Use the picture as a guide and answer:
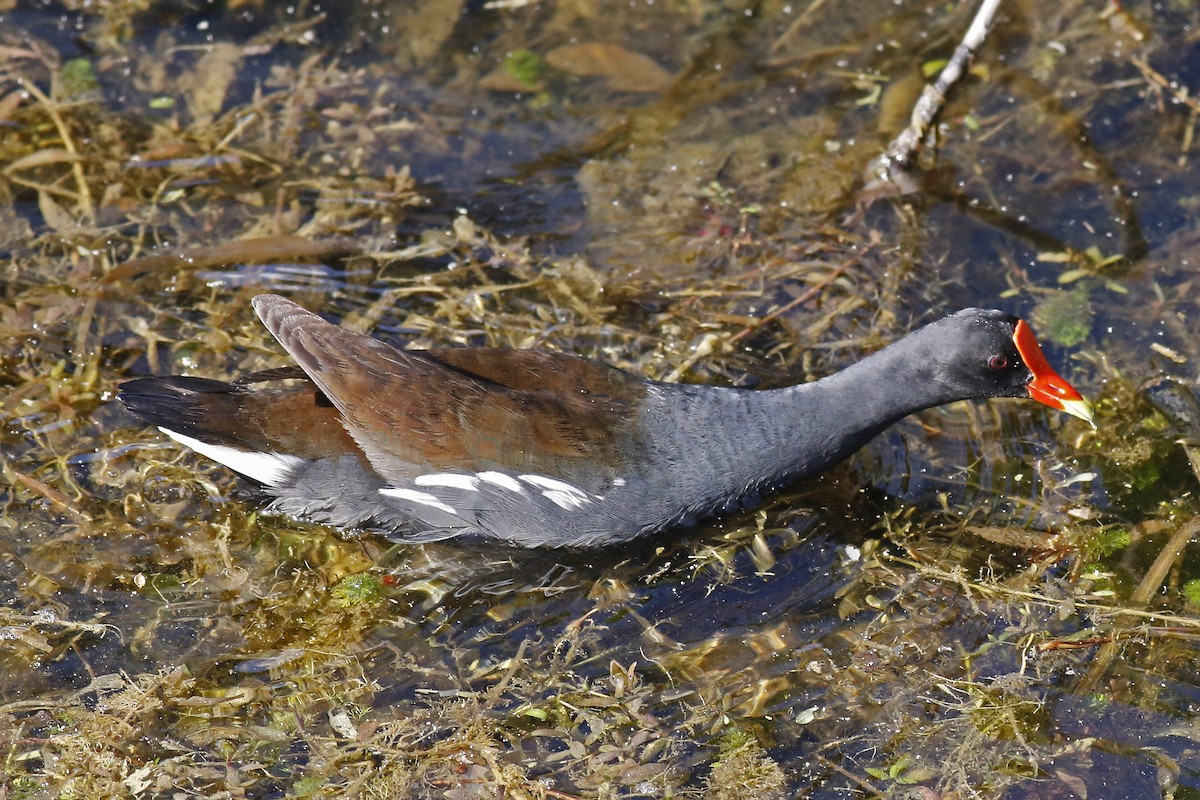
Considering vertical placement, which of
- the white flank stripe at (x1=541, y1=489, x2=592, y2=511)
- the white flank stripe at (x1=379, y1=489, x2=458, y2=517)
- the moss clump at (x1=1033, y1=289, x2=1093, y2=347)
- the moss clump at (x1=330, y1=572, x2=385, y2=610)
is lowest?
the moss clump at (x1=330, y1=572, x2=385, y2=610)

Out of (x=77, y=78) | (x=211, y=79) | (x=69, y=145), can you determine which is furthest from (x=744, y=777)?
(x=77, y=78)

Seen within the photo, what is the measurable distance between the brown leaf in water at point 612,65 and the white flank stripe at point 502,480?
2.55 metres

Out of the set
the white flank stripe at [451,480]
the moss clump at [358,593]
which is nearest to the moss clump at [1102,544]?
the white flank stripe at [451,480]

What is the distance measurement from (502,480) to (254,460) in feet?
2.62

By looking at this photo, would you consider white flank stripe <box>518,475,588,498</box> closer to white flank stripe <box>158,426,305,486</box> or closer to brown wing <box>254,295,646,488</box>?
brown wing <box>254,295,646,488</box>

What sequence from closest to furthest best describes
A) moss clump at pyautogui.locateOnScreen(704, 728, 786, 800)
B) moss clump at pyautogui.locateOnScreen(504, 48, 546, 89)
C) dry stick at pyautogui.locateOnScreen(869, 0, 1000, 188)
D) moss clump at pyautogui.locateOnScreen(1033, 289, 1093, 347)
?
moss clump at pyautogui.locateOnScreen(704, 728, 786, 800)
moss clump at pyautogui.locateOnScreen(1033, 289, 1093, 347)
dry stick at pyautogui.locateOnScreen(869, 0, 1000, 188)
moss clump at pyautogui.locateOnScreen(504, 48, 546, 89)

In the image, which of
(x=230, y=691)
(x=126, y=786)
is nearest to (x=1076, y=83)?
(x=230, y=691)

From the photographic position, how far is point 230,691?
3426 millimetres

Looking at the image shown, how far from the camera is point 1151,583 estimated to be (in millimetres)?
3756

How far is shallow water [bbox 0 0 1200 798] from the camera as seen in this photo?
3.37 metres

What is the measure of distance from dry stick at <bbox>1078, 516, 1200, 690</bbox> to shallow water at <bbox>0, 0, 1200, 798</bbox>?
0.05ft

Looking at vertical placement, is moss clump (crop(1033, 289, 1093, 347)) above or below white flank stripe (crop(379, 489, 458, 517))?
above

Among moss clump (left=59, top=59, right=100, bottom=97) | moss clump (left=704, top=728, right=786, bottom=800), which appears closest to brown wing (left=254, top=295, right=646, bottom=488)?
moss clump (left=704, top=728, right=786, bottom=800)

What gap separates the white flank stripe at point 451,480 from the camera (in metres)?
3.60
